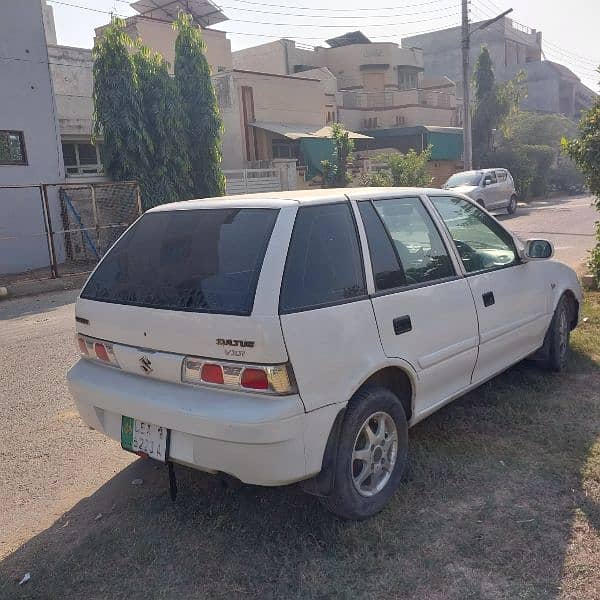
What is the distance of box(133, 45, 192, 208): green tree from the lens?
15953 millimetres

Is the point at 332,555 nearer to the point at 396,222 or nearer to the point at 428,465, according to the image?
the point at 428,465

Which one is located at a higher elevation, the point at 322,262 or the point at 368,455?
the point at 322,262

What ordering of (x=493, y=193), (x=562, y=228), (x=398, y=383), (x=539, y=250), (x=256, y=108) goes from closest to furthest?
(x=398, y=383)
(x=539, y=250)
(x=562, y=228)
(x=493, y=193)
(x=256, y=108)

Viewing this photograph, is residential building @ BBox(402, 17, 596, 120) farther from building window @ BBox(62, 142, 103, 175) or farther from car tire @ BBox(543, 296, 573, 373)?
car tire @ BBox(543, 296, 573, 373)

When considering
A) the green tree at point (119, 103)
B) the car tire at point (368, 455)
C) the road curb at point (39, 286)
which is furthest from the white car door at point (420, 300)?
the green tree at point (119, 103)

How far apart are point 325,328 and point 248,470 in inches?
28.9

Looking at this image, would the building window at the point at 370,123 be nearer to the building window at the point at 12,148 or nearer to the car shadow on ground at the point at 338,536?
the building window at the point at 12,148

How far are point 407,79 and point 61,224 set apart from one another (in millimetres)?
31945

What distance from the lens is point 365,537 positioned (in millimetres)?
3037

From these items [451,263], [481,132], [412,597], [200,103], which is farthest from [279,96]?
[412,597]

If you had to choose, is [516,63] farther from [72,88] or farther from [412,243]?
[412,243]

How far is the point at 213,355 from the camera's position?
2836 millimetres

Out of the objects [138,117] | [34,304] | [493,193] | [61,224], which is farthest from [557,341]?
[493,193]

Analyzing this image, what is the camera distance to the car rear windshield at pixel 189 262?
2.94 metres
